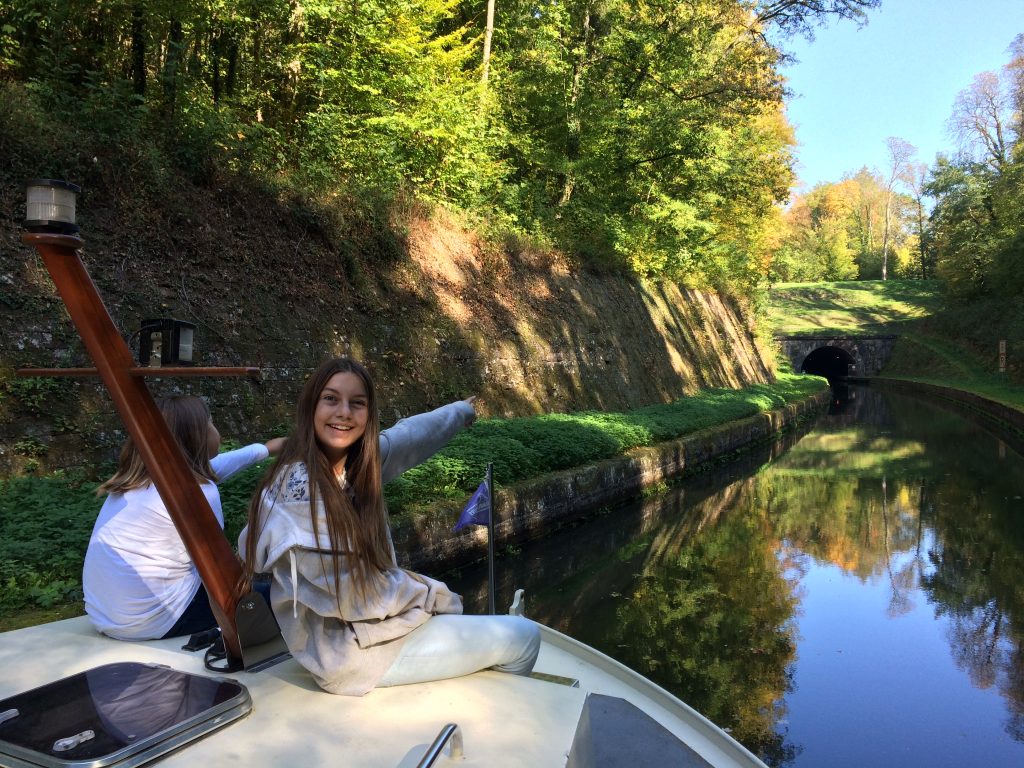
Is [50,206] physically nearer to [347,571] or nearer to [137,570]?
[347,571]

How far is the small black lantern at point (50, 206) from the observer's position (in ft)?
7.38

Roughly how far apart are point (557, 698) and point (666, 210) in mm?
19793

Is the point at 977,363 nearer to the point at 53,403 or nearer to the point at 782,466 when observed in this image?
the point at 782,466

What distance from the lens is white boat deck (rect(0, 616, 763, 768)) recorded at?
7.09 ft

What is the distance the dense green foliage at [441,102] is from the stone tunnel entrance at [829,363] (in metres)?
32.5

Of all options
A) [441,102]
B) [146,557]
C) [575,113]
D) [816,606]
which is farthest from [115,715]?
[575,113]

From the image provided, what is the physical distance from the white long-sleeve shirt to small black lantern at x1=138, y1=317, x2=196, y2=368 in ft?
3.12

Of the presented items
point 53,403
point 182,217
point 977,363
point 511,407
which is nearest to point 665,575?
point 511,407

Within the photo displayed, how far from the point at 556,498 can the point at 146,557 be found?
701 cm

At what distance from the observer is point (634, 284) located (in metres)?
22.4

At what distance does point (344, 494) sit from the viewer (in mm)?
2510

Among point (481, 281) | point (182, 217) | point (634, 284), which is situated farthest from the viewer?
point (634, 284)

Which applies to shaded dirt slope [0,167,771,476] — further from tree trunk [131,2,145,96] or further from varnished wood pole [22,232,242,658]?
varnished wood pole [22,232,242,658]

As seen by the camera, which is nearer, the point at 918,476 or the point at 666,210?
the point at 918,476
